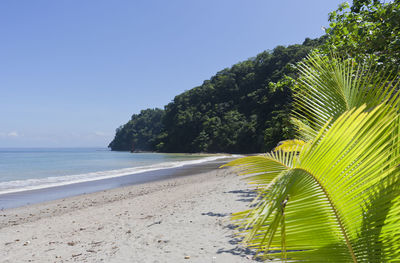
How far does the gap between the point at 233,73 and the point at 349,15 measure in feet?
261

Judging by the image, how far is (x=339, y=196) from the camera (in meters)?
1.27

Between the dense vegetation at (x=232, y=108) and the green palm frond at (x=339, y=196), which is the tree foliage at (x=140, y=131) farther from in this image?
the green palm frond at (x=339, y=196)

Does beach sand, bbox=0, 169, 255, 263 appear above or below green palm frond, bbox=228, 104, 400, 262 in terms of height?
below

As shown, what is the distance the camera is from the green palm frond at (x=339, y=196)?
1.21m

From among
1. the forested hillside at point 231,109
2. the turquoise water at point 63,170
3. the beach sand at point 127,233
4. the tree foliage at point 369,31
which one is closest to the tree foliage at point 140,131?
the forested hillside at point 231,109

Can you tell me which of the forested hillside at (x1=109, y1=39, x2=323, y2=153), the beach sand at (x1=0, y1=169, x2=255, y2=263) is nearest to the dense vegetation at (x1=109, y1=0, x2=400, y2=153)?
the forested hillside at (x1=109, y1=39, x2=323, y2=153)

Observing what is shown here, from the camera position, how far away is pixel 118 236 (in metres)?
5.91

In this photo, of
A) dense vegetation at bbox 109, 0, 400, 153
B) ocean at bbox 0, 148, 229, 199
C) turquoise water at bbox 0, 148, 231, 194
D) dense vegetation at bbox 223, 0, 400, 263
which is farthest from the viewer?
dense vegetation at bbox 109, 0, 400, 153

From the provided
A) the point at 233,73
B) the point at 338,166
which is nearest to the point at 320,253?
the point at 338,166

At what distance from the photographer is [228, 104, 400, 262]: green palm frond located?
1.21 metres

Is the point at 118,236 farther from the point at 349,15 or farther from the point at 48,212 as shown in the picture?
the point at 349,15

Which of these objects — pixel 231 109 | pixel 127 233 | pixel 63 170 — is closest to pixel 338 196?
pixel 127 233

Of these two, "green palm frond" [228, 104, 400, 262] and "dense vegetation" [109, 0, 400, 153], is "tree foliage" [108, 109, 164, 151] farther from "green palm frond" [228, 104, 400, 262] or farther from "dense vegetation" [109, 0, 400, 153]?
"green palm frond" [228, 104, 400, 262]

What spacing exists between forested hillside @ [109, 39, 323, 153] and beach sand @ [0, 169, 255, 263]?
48.6 metres
